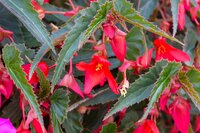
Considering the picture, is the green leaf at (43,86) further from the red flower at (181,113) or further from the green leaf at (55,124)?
the red flower at (181,113)

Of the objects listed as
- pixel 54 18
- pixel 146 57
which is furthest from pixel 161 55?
pixel 54 18

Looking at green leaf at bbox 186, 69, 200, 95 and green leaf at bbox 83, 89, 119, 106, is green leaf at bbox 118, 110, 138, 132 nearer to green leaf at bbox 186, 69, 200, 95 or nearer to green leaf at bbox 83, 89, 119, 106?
green leaf at bbox 83, 89, 119, 106

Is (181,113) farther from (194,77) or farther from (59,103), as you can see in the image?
(59,103)

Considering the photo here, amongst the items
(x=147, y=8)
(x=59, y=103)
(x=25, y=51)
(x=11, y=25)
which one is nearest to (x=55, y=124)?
(x=59, y=103)

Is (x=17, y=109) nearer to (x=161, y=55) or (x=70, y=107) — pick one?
(x=70, y=107)

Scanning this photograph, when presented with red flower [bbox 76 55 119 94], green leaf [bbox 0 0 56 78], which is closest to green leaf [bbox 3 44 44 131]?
green leaf [bbox 0 0 56 78]

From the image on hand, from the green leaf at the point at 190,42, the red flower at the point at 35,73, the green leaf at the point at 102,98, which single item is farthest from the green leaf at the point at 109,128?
the green leaf at the point at 190,42

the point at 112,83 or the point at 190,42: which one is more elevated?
the point at 112,83
